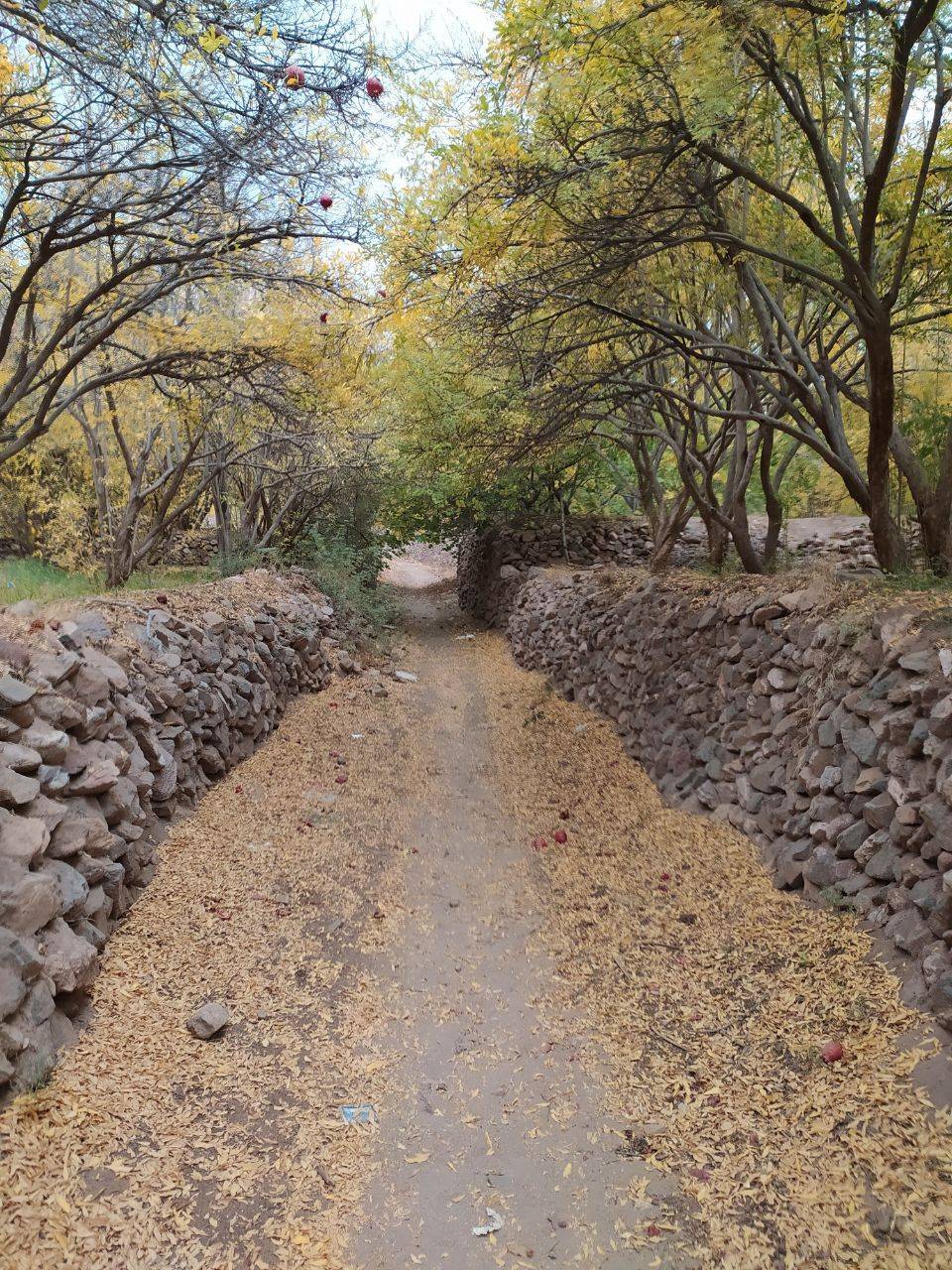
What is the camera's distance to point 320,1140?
296 centimetres

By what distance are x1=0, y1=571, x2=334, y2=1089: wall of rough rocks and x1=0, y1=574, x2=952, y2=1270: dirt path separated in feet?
0.67

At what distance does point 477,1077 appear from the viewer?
3.38 m

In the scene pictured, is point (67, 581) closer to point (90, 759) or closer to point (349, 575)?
point (349, 575)

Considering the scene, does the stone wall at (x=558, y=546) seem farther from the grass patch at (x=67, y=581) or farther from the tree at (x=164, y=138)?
the tree at (x=164, y=138)

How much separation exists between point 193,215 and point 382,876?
16.5 ft

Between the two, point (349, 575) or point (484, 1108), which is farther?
point (349, 575)

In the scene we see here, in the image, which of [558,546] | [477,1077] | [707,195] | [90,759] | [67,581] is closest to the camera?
[477,1077]

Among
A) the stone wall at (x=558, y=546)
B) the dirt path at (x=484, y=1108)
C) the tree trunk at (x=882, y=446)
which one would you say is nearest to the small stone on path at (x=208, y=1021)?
the dirt path at (x=484, y=1108)

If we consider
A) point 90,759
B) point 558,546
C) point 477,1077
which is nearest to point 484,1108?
point 477,1077

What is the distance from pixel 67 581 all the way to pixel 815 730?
861 centimetres

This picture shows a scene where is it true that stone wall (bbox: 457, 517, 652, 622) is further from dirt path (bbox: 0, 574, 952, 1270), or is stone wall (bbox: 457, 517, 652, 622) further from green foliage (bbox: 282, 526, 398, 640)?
dirt path (bbox: 0, 574, 952, 1270)

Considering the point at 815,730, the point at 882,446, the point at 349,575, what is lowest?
the point at 815,730

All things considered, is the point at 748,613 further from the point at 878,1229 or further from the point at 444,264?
the point at 878,1229

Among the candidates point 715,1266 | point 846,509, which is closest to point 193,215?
point 715,1266
